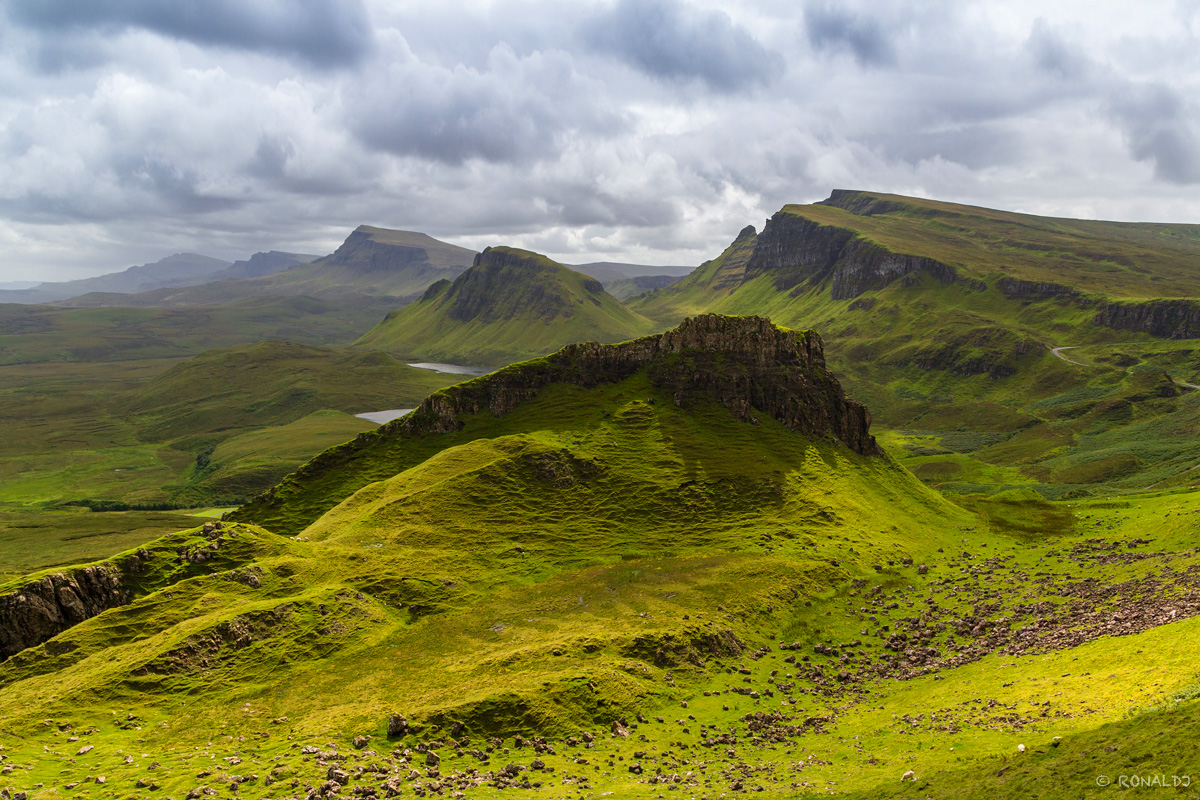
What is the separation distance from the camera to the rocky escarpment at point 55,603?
66.0 meters

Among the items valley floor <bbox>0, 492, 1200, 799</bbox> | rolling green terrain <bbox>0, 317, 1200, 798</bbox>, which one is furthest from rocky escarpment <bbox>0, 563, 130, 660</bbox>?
valley floor <bbox>0, 492, 1200, 799</bbox>

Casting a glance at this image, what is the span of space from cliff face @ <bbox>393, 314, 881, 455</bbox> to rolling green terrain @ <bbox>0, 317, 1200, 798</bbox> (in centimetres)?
78

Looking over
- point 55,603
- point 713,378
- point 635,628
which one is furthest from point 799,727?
point 713,378

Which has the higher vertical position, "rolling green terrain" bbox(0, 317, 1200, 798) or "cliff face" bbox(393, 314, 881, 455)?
"cliff face" bbox(393, 314, 881, 455)

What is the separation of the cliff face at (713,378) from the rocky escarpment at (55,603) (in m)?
61.7

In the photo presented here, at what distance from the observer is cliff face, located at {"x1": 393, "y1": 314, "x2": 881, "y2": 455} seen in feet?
419

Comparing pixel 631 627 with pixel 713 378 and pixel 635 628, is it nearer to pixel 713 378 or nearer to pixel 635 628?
pixel 635 628

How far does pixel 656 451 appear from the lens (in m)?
115

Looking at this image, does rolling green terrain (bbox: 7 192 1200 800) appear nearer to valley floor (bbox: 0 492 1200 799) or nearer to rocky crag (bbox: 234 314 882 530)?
valley floor (bbox: 0 492 1200 799)

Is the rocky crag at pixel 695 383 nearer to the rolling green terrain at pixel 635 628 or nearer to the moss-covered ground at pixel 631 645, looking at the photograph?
the rolling green terrain at pixel 635 628

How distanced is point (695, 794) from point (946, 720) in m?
20.4

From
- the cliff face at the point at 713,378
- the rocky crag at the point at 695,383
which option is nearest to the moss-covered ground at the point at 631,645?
the rocky crag at the point at 695,383

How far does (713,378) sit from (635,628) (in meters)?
68.4

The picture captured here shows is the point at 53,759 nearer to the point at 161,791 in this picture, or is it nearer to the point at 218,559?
the point at 161,791
